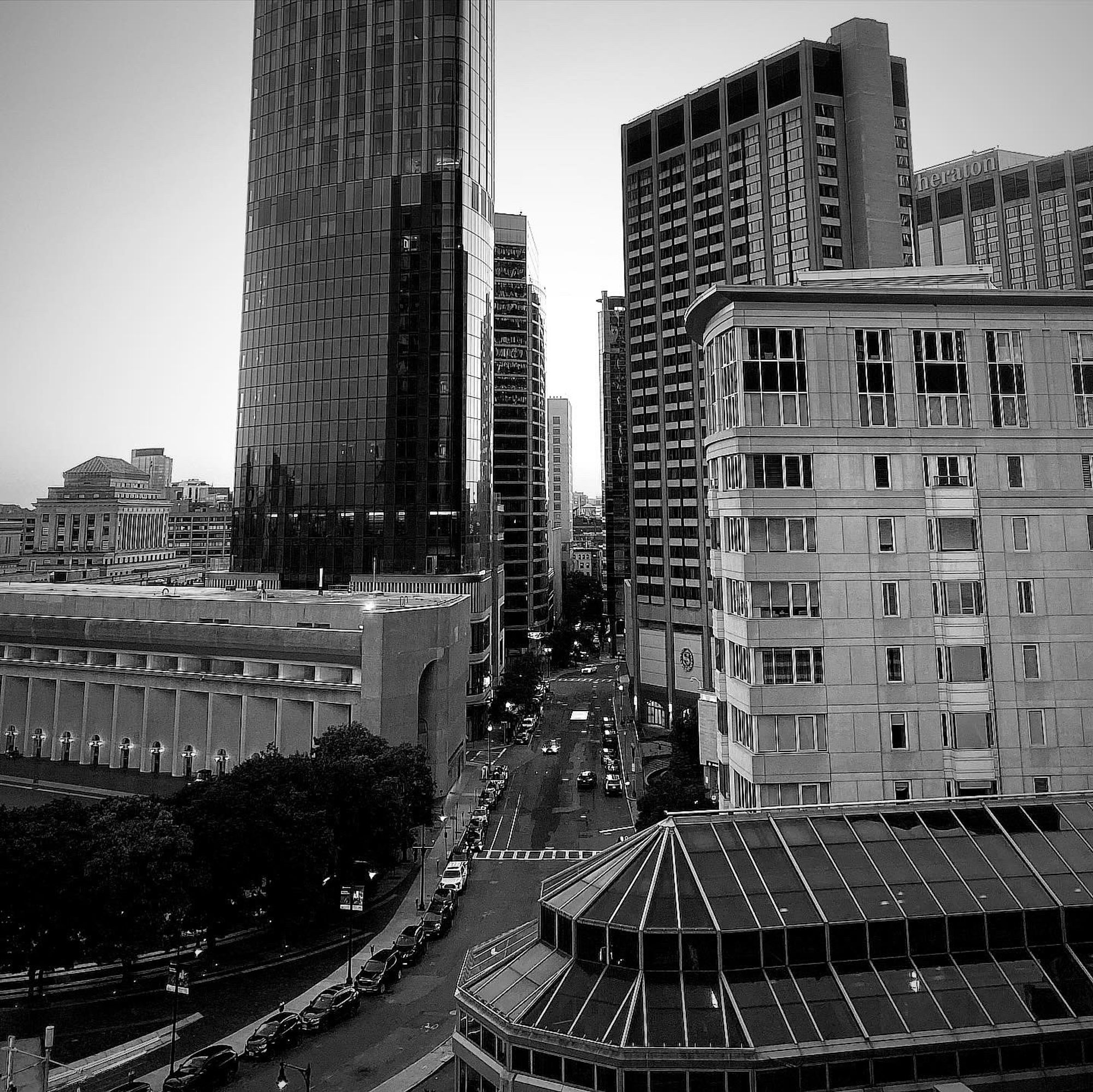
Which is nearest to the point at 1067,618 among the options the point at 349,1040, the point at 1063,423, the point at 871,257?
the point at 1063,423

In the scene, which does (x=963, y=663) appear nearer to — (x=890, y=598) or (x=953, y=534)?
(x=890, y=598)

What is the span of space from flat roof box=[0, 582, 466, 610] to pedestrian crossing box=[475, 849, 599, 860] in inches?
923

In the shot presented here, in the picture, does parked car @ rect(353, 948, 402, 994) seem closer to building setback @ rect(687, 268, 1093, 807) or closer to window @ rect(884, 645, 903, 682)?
building setback @ rect(687, 268, 1093, 807)

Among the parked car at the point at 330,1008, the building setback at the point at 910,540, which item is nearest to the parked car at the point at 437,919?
the parked car at the point at 330,1008

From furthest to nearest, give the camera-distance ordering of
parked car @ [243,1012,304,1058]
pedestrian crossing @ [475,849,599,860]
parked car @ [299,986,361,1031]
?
pedestrian crossing @ [475,849,599,860] < parked car @ [299,986,361,1031] < parked car @ [243,1012,304,1058]

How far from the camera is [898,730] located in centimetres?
4422

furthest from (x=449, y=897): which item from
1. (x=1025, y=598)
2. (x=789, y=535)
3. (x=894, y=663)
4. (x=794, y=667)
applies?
(x=1025, y=598)

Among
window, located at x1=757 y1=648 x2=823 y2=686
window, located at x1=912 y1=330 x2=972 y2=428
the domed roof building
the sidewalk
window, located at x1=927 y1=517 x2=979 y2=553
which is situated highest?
window, located at x1=912 y1=330 x2=972 y2=428

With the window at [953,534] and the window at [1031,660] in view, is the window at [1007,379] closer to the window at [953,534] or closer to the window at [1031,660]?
the window at [953,534]

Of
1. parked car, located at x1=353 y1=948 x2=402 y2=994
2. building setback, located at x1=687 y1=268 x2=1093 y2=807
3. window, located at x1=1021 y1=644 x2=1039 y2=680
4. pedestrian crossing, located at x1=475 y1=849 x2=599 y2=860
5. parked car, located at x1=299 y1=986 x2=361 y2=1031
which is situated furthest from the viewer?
pedestrian crossing, located at x1=475 y1=849 x2=599 y2=860

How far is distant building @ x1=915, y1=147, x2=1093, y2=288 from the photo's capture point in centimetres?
16062

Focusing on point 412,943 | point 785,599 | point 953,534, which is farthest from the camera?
point 412,943

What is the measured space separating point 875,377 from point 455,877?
46.1 metres

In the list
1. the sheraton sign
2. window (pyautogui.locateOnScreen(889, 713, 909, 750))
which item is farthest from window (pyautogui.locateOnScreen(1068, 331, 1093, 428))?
the sheraton sign
